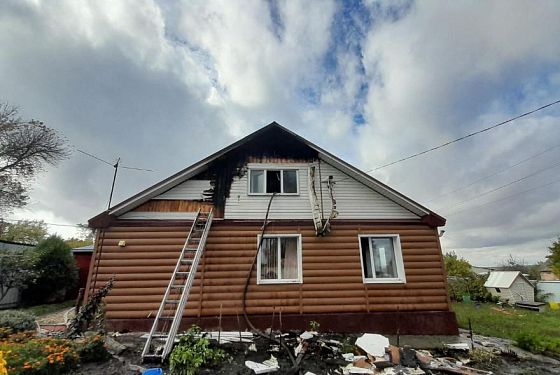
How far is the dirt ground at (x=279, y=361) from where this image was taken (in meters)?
5.05

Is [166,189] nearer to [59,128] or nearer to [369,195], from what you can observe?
[369,195]

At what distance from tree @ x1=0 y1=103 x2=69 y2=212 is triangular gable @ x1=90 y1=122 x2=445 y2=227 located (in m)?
16.9

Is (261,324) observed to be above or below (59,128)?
below

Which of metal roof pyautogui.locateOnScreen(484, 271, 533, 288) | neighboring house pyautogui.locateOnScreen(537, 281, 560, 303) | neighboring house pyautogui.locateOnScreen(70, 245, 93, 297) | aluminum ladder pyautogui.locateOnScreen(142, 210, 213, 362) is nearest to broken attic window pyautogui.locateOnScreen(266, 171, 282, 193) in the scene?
aluminum ladder pyautogui.locateOnScreen(142, 210, 213, 362)

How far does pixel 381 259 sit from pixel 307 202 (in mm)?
3351

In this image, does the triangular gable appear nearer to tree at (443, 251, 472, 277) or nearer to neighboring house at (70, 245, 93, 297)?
neighboring house at (70, 245, 93, 297)

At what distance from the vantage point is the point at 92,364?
5.21 m

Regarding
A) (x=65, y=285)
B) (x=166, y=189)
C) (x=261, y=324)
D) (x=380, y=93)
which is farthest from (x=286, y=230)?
(x=65, y=285)

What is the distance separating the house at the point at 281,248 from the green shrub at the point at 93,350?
1996 millimetres

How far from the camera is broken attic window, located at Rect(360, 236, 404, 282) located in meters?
8.55

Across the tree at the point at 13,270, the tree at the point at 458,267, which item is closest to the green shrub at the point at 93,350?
the tree at the point at 13,270

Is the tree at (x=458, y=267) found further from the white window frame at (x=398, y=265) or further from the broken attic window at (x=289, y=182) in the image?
the broken attic window at (x=289, y=182)

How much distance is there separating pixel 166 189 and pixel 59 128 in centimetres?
1730

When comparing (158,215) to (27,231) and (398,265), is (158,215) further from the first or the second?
(27,231)
